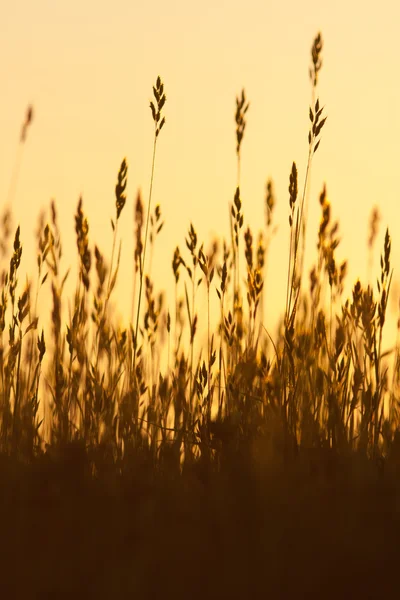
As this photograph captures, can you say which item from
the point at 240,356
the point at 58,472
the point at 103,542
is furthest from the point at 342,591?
the point at 240,356

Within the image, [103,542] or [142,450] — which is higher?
[142,450]

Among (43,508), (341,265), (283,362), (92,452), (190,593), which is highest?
(341,265)

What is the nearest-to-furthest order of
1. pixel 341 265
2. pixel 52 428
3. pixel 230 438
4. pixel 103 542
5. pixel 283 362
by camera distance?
pixel 103 542 → pixel 230 438 → pixel 283 362 → pixel 52 428 → pixel 341 265

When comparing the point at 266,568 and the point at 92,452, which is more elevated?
the point at 92,452

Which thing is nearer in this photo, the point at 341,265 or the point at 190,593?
the point at 190,593

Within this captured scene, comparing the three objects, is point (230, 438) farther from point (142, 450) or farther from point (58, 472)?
point (58, 472)

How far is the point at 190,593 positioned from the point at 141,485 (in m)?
0.57

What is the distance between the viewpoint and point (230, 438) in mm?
2279

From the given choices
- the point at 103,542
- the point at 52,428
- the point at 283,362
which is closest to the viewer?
the point at 103,542

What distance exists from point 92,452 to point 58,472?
0.35 metres

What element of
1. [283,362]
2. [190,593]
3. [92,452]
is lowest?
[190,593]

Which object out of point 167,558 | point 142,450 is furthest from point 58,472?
point 167,558

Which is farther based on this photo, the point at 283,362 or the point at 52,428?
the point at 52,428

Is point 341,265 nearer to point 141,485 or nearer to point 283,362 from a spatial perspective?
point 283,362
